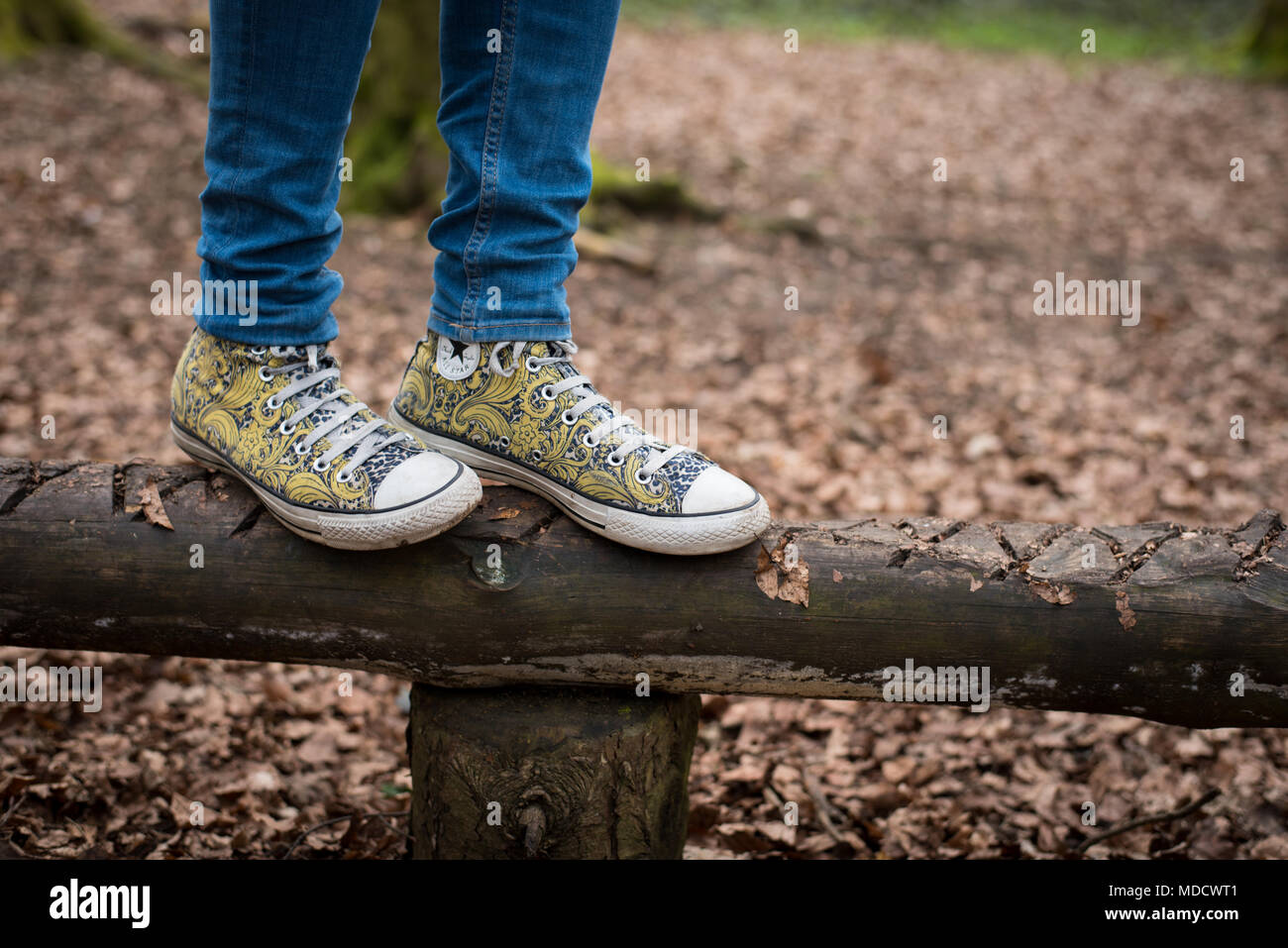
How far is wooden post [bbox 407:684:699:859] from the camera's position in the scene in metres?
1.86

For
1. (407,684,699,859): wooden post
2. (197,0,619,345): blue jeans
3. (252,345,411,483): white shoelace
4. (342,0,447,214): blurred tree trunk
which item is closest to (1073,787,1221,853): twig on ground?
(407,684,699,859): wooden post

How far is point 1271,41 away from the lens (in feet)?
35.6

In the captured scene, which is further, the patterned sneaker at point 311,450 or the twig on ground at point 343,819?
the twig on ground at point 343,819

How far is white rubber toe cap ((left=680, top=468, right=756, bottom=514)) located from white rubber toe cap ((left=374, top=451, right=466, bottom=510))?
43 cm

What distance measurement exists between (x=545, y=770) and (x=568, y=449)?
63 cm

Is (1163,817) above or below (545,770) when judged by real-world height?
below

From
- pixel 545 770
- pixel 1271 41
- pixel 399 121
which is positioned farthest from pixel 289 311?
pixel 1271 41

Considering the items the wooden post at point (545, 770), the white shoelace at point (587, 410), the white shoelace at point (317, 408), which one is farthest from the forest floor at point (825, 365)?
the white shoelace at point (587, 410)

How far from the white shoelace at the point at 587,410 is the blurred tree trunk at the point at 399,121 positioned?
4.73 metres

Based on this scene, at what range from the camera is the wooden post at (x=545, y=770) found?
186 cm

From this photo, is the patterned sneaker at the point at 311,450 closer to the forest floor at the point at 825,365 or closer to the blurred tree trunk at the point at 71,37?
the forest floor at the point at 825,365

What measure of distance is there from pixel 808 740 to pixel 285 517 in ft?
6.14

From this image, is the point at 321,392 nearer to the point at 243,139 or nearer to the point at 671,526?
the point at 243,139
